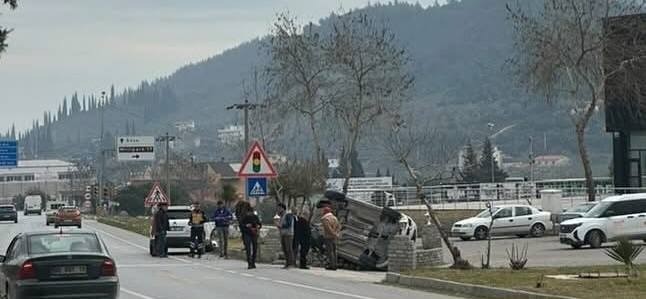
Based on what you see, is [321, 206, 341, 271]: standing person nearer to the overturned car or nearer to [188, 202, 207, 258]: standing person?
the overturned car

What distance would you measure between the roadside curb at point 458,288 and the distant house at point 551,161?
4902 inches

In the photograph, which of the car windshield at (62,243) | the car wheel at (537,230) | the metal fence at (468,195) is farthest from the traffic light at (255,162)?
the metal fence at (468,195)

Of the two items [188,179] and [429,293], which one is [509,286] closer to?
[429,293]

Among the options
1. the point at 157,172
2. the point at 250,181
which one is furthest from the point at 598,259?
the point at 157,172

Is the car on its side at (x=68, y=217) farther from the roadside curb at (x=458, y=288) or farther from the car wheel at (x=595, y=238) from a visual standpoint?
the roadside curb at (x=458, y=288)

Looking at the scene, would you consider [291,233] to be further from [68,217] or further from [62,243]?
[68,217]

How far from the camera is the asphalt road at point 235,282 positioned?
22922 millimetres

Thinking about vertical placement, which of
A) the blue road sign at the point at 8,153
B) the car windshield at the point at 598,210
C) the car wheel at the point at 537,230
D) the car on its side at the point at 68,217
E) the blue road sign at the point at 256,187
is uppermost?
the blue road sign at the point at 8,153

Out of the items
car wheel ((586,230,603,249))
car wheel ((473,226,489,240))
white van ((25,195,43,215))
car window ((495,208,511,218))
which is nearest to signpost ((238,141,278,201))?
car wheel ((586,230,603,249))

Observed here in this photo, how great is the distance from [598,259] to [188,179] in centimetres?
9405

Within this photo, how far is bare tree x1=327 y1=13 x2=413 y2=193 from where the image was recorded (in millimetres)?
53156

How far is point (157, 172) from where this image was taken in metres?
135

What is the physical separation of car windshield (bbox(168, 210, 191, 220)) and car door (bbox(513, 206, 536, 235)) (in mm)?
14861

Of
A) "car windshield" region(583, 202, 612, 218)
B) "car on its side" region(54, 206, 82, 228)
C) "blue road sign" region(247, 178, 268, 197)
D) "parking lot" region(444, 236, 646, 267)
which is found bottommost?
"parking lot" region(444, 236, 646, 267)
